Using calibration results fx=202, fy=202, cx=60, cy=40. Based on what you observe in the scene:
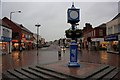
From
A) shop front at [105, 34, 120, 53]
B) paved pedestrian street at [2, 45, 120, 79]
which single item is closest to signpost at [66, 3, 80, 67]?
paved pedestrian street at [2, 45, 120, 79]

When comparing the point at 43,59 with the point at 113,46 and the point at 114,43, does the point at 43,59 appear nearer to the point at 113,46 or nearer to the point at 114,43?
the point at 113,46

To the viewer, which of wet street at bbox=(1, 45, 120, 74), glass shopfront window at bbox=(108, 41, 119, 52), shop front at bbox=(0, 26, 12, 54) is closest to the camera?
wet street at bbox=(1, 45, 120, 74)

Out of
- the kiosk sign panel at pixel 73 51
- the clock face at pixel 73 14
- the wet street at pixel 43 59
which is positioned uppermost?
the clock face at pixel 73 14

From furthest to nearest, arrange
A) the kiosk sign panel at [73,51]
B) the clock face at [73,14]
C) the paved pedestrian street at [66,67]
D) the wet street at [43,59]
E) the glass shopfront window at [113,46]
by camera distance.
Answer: the glass shopfront window at [113,46], the wet street at [43,59], the clock face at [73,14], the kiosk sign panel at [73,51], the paved pedestrian street at [66,67]

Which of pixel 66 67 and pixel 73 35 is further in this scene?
pixel 73 35

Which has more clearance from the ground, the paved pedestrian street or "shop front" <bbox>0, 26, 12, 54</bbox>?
"shop front" <bbox>0, 26, 12, 54</bbox>

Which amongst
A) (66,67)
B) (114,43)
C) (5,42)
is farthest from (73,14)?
(5,42)

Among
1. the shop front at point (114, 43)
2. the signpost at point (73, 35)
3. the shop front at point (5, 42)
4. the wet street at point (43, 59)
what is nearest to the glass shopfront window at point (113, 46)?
the shop front at point (114, 43)

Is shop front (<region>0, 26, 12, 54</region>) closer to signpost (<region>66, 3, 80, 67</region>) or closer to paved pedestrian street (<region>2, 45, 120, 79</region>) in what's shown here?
paved pedestrian street (<region>2, 45, 120, 79</region>)

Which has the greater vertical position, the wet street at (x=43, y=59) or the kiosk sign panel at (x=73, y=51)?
the kiosk sign panel at (x=73, y=51)

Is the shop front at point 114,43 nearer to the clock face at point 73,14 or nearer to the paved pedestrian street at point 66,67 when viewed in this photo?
the paved pedestrian street at point 66,67

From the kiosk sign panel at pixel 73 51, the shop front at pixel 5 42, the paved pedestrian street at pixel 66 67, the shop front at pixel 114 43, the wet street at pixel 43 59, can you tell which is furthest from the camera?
the shop front at pixel 5 42

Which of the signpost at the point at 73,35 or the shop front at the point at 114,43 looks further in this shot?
the shop front at the point at 114,43

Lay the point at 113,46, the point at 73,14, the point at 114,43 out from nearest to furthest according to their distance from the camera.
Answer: the point at 73,14 < the point at 113,46 < the point at 114,43
